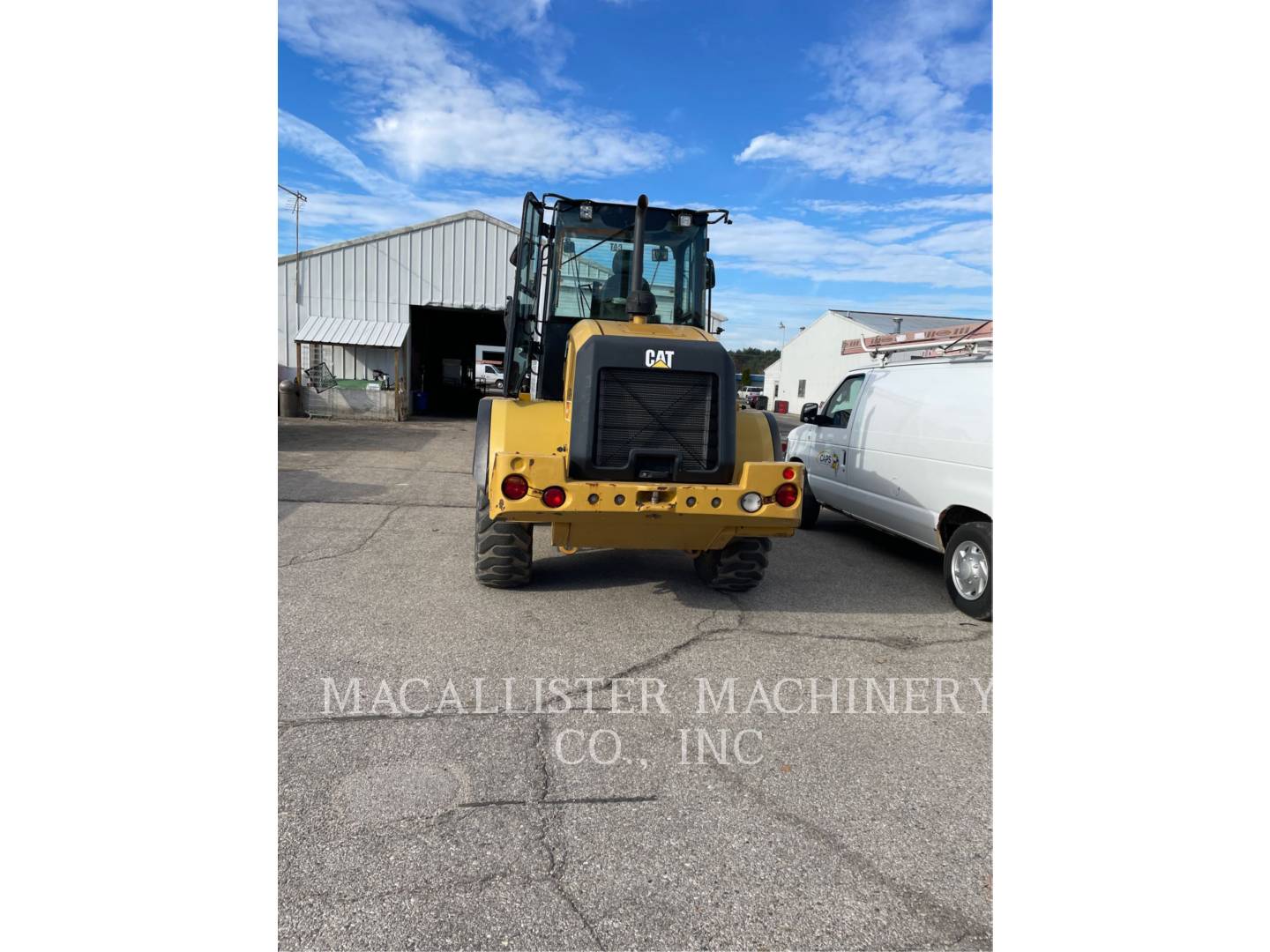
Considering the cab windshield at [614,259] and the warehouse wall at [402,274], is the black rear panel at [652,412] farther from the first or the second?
the warehouse wall at [402,274]

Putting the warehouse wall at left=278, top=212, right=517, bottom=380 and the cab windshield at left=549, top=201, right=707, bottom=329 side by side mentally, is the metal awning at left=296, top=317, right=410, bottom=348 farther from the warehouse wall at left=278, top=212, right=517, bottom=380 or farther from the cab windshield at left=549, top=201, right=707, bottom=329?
the cab windshield at left=549, top=201, right=707, bottom=329

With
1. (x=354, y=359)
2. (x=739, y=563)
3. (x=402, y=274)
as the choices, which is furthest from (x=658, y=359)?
(x=402, y=274)

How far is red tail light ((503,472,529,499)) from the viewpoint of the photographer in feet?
14.8

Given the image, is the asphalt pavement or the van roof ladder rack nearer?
the asphalt pavement

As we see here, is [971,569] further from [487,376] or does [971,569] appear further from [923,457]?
[487,376]

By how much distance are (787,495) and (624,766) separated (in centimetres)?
223

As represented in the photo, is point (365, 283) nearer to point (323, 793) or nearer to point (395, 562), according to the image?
point (395, 562)

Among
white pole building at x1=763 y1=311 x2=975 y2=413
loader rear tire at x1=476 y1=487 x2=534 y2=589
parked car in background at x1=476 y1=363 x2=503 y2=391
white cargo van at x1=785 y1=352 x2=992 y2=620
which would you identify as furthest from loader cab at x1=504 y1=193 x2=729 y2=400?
white pole building at x1=763 y1=311 x2=975 y2=413

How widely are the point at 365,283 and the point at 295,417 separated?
4.62 m

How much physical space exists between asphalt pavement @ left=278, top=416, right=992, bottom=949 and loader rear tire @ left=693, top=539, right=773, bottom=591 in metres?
0.16

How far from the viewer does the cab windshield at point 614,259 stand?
643 cm

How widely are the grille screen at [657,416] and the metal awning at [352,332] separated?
18.4 m

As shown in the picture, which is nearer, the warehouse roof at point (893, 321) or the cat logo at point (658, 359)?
the cat logo at point (658, 359)

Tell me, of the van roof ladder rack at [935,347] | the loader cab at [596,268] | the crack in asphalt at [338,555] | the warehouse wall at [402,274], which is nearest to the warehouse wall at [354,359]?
the warehouse wall at [402,274]
